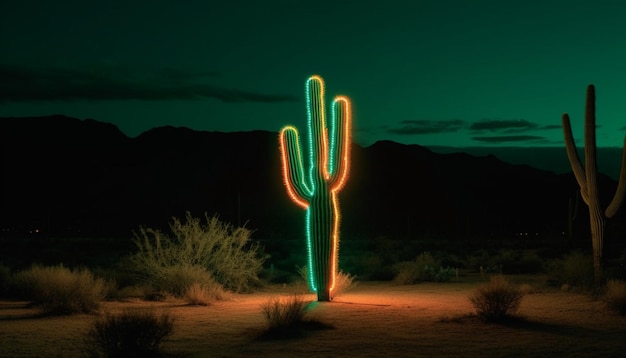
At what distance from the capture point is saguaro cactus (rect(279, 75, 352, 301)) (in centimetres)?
1970

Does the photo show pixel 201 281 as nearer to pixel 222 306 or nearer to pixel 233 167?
pixel 222 306

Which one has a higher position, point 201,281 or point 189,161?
point 189,161

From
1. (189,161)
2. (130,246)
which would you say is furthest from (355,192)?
(130,246)

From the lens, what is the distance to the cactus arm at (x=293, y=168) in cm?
2005

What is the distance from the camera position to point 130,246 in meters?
51.1

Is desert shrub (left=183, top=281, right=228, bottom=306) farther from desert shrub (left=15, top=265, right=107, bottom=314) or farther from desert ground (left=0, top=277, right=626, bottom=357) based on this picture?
desert shrub (left=15, top=265, right=107, bottom=314)

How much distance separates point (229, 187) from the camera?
3292 inches

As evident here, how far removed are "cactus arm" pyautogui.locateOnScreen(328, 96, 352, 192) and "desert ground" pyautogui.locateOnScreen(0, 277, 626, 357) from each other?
2.96 meters

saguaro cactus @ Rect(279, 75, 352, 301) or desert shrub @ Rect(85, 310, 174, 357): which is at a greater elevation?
saguaro cactus @ Rect(279, 75, 352, 301)

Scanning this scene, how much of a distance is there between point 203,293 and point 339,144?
4.83m

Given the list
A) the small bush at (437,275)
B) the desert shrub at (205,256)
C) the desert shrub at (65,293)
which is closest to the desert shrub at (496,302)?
the desert shrub at (65,293)

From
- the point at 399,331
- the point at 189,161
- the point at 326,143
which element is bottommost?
the point at 399,331

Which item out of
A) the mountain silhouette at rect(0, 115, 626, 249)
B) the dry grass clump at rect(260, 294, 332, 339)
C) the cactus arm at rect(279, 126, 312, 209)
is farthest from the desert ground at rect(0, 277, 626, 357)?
the mountain silhouette at rect(0, 115, 626, 249)

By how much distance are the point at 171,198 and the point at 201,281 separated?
61424 millimetres
